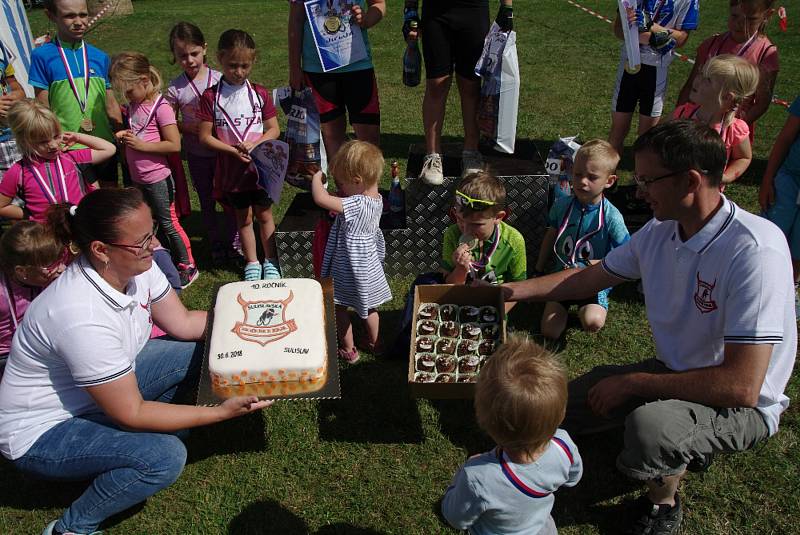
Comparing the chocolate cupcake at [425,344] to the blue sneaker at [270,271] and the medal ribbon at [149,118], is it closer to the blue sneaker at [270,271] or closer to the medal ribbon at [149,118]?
the blue sneaker at [270,271]

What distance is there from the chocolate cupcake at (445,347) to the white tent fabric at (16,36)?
556 centimetres

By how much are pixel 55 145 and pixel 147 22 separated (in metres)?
14.2

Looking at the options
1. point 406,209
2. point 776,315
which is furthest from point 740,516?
point 406,209

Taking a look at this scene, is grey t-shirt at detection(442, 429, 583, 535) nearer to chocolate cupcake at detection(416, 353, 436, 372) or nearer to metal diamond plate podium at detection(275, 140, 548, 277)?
chocolate cupcake at detection(416, 353, 436, 372)

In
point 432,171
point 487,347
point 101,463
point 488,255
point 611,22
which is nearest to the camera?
point 101,463

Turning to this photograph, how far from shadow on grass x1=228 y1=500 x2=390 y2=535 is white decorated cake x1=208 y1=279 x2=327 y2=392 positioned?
2.24 ft

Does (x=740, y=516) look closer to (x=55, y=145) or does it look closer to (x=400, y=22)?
(x=55, y=145)

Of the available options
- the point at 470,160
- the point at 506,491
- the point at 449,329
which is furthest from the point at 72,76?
the point at 506,491

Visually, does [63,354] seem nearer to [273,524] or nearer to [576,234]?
[273,524]

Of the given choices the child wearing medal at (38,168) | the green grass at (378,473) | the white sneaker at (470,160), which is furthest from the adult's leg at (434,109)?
the child wearing medal at (38,168)

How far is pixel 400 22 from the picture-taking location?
48.3 ft

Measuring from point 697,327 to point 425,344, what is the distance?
157 cm

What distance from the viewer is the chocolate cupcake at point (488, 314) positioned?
409 cm

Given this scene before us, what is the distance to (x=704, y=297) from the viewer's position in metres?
2.96
